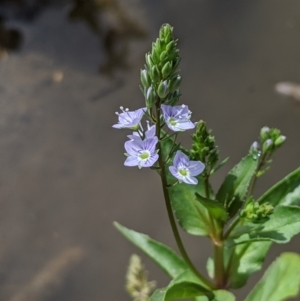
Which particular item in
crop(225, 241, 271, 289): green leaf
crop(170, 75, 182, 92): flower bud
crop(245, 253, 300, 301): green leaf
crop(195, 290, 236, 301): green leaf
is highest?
crop(170, 75, 182, 92): flower bud

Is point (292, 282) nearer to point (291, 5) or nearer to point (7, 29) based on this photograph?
point (291, 5)

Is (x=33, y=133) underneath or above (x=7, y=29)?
underneath

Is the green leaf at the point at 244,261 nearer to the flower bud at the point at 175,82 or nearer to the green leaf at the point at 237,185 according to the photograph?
the green leaf at the point at 237,185

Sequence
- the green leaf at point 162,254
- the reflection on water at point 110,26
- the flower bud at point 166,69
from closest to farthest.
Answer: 1. the flower bud at point 166,69
2. the green leaf at point 162,254
3. the reflection on water at point 110,26

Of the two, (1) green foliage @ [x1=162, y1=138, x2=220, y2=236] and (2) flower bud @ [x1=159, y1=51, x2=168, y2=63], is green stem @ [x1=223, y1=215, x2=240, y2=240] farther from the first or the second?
(2) flower bud @ [x1=159, y1=51, x2=168, y2=63]

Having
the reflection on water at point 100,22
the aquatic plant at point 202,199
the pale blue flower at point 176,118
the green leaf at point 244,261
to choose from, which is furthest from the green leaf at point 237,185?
the reflection on water at point 100,22

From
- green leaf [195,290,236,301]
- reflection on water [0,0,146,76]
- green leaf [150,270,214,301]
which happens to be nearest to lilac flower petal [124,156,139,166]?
green leaf [150,270,214,301]

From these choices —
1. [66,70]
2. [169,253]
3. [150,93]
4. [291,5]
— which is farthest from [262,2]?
[150,93]
